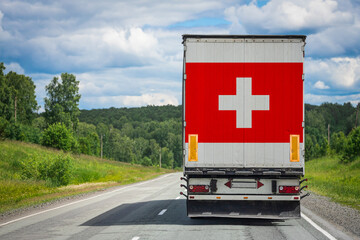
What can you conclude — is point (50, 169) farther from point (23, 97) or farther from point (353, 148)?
point (23, 97)

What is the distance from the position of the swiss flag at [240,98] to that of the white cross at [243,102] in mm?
24

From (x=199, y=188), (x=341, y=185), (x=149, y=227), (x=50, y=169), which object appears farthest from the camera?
(x=50, y=169)

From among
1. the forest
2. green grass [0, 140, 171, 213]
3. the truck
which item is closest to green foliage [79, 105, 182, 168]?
the forest

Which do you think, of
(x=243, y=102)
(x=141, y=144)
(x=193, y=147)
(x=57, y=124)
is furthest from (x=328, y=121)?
(x=193, y=147)

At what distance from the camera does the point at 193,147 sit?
10.8m

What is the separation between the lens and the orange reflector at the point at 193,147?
10781 millimetres

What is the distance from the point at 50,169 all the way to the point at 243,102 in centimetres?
2666

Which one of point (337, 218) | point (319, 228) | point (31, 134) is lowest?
point (337, 218)

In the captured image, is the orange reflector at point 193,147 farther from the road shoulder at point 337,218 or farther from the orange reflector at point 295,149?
the road shoulder at point 337,218

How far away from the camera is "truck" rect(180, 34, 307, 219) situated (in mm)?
10734

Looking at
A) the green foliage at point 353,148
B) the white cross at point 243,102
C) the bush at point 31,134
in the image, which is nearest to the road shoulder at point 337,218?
the white cross at point 243,102

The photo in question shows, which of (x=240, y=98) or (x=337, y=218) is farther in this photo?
(x=337, y=218)

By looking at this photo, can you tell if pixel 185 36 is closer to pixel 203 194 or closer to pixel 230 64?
pixel 230 64

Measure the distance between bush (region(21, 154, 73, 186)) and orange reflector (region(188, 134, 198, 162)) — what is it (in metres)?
25.2
